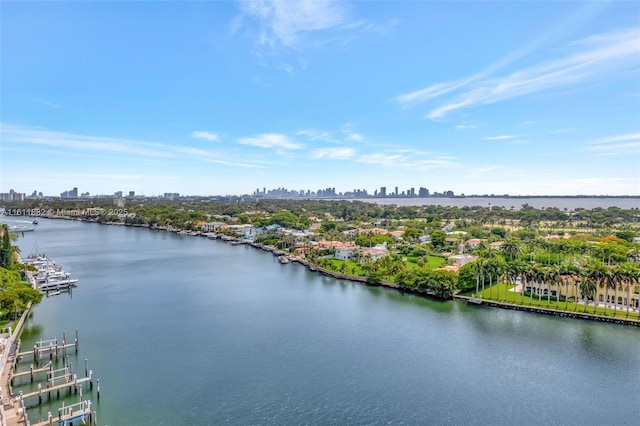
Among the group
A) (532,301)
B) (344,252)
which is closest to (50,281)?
(344,252)

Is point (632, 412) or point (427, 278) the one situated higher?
point (427, 278)

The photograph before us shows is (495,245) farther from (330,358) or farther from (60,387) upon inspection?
(60,387)

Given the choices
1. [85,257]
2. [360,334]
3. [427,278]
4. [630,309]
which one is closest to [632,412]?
[360,334]

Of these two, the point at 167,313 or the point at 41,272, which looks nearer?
the point at 167,313

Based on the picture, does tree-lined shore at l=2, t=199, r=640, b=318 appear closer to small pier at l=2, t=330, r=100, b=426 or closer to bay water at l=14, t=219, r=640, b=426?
bay water at l=14, t=219, r=640, b=426

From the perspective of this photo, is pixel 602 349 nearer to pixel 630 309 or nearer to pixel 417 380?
pixel 630 309

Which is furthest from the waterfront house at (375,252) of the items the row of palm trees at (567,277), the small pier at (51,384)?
the small pier at (51,384)

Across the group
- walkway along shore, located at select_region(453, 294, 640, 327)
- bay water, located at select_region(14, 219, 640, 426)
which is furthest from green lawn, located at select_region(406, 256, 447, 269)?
walkway along shore, located at select_region(453, 294, 640, 327)

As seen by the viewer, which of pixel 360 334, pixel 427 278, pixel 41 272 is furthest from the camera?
pixel 41 272

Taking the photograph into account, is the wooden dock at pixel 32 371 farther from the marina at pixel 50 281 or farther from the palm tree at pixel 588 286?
the palm tree at pixel 588 286
